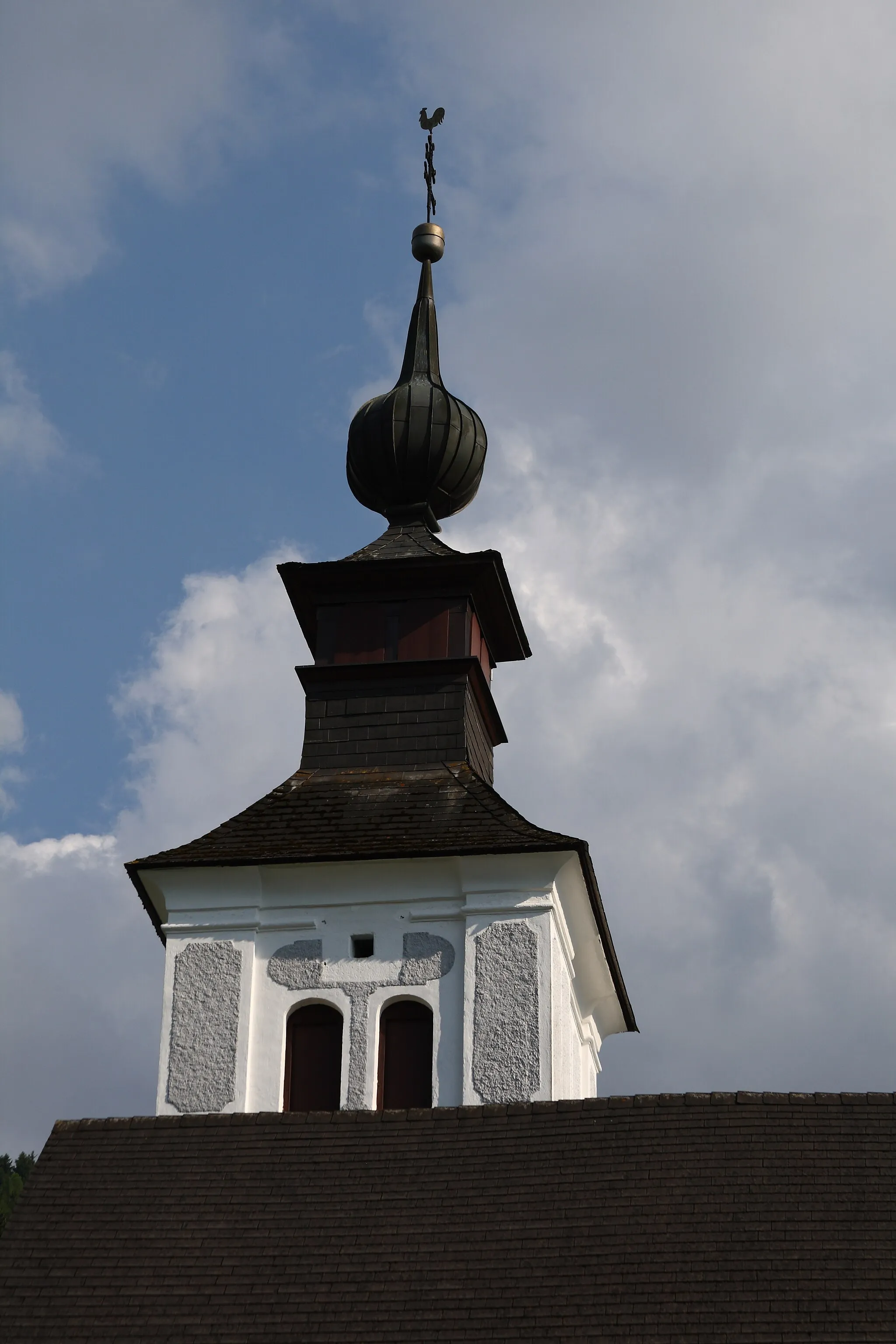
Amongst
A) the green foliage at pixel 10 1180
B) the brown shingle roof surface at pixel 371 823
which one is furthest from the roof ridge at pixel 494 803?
the green foliage at pixel 10 1180

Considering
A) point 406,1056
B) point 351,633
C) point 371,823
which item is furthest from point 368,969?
point 351,633

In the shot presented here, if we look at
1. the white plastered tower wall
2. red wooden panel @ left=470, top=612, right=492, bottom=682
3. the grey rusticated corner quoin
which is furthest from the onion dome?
the white plastered tower wall

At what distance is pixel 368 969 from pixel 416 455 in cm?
738

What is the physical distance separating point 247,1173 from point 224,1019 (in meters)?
3.69

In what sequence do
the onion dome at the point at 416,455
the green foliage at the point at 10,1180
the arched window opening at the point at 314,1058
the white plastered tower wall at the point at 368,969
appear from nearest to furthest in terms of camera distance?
the white plastered tower wall at the point at 368,969 < the arched window opening at the point at 314,1058 < the onion dome at the point at 416,455 < the green foliage at the point at 10,1180

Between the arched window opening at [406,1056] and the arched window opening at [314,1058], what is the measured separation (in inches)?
15.1

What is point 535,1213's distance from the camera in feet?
50.6

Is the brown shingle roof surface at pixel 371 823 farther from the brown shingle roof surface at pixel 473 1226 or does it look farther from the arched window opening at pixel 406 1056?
the brown shingle roof surface at pixel 473 1226

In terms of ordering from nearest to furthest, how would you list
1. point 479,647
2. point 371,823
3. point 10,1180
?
point 371,823, point 479,647, point 10,1180

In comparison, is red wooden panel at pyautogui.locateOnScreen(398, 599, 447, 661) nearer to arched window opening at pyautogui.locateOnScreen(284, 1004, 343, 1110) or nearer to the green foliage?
arched window opening at pyautogui.locateOnScreen(284, 1004, 343, 1110)

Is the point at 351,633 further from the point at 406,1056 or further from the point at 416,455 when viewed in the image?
the point at 406,1056

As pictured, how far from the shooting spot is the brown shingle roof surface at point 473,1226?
14.4 metres

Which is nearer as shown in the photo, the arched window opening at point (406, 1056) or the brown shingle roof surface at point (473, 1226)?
the brown shingle roof surface at point (473, 1226)

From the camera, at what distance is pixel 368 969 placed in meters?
20.1
